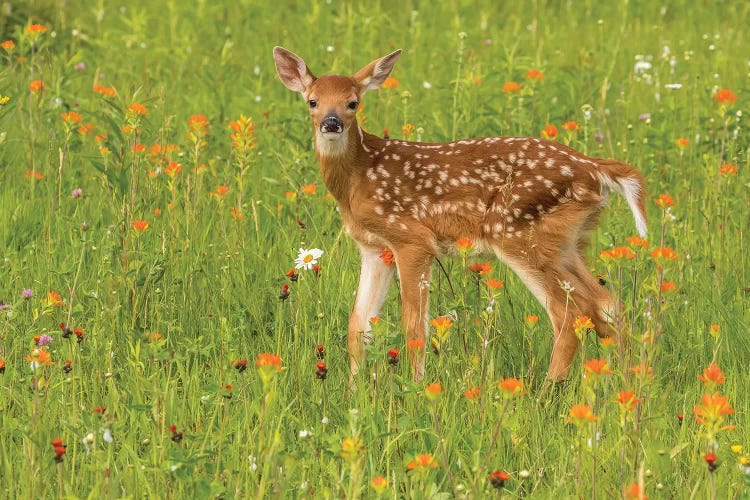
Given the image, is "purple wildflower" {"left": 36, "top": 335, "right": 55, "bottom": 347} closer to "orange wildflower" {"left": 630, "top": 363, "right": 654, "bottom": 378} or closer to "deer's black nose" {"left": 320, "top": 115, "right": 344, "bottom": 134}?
"deer's black nose" {"left": 320, "top": 115, "right": 344, "bottom": 134}

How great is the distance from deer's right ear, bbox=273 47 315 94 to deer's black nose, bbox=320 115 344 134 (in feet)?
1.71

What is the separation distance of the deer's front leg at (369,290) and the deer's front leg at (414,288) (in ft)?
0.50

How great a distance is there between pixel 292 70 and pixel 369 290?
4.04ft

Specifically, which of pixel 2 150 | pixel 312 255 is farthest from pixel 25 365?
pixel 2 150

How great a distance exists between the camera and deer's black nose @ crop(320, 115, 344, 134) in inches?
218

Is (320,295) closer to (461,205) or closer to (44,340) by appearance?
(461,205)

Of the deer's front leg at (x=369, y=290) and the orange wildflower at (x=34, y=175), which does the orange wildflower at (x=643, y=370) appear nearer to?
the deer's front leg at (x=369, y=290)

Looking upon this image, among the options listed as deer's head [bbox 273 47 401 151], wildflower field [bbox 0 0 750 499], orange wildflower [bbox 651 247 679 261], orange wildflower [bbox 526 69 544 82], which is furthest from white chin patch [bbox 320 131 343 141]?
orange wildflower [bbox 651 247 679 261]

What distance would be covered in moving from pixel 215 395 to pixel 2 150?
139 inches

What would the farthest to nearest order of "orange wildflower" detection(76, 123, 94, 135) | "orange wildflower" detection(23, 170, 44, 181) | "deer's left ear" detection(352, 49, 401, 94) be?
"orange wildflower" detection(76, 123, 94, 135)
"orange wildflower" detection(23, 170, 44, 181)
"deer's left ear" detection(352, 49, 401, 94)

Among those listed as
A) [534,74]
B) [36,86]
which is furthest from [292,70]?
[534,74]

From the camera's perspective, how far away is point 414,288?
5449mm

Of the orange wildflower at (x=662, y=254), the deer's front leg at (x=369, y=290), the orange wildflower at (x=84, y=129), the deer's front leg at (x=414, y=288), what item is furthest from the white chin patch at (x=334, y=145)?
the orange wildflower at (x=662, y=254)

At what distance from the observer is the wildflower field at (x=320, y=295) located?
12.8 feet
